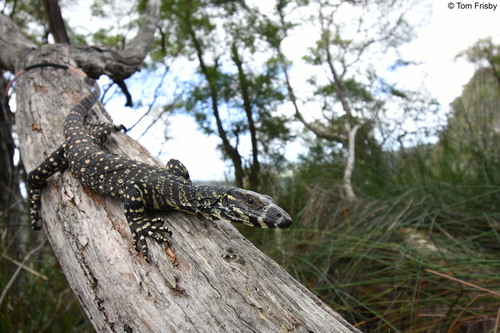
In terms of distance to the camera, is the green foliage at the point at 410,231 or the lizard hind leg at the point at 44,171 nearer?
the green foliage at the point at 410,231

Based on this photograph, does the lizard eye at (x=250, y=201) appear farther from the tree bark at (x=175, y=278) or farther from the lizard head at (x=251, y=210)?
the tree bark at (x=175, y=278)

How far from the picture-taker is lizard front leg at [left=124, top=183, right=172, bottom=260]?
7.11 ft

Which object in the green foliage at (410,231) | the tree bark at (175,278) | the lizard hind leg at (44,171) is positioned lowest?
the lizard hind leg at (44,171)

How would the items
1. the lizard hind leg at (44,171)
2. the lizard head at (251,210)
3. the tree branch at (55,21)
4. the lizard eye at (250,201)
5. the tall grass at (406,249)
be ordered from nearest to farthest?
the lizard head at (251,210) < the lizard eye at (250,201) < the tall grass at (406,249) < the lizard hind leg at (44,171) < the tree branch at (55,21)

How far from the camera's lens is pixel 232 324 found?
5.42 ft

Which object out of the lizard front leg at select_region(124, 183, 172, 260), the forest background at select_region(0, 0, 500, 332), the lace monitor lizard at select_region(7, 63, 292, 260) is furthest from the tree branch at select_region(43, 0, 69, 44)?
the lizard front leg at select_region(124, 183, 172, 260)

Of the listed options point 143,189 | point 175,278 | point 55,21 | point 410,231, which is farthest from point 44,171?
point 55,21

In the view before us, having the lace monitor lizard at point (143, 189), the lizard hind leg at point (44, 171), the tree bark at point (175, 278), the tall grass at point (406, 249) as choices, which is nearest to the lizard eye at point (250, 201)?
the lace monitor lizard at point (143, 189)

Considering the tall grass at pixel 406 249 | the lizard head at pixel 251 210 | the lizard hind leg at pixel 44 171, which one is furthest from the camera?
the lizard hind leg at pixel 44 171

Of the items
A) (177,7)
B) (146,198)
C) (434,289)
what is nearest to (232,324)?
(146,198)

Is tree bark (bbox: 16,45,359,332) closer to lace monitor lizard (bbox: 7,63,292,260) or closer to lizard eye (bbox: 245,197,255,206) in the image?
lace monitor lizard (bbox: 7,63,292,260)

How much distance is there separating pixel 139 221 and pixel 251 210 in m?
0.96

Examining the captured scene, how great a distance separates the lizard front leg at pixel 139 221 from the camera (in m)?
2.17

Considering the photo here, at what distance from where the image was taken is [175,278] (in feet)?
6.26
